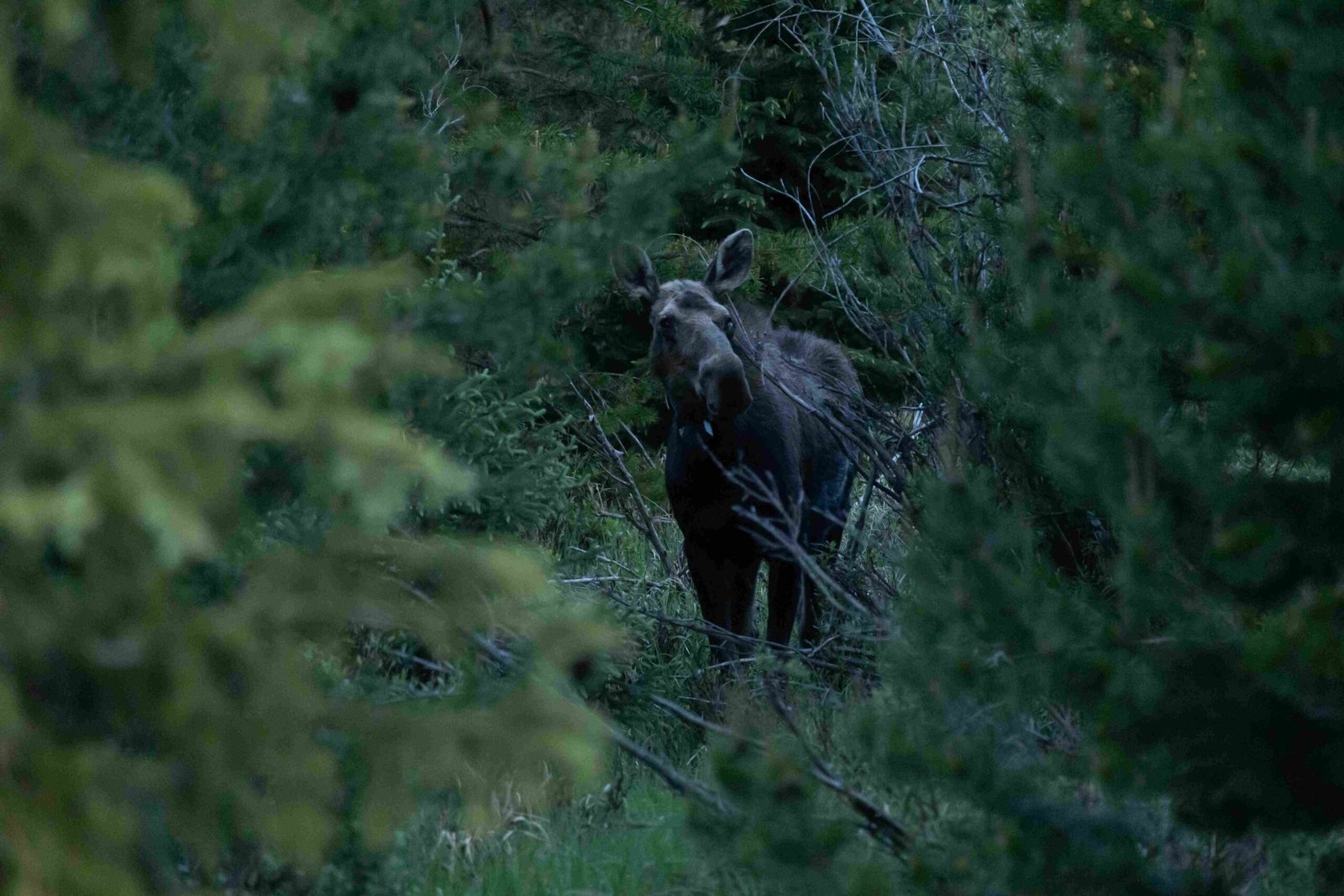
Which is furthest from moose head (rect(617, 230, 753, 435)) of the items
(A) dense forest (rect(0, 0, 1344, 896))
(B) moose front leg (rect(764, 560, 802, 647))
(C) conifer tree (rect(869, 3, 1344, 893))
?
(C) conifer tree (rect(869, 3, 1344, 893))

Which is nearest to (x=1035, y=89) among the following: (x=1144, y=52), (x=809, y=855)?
(x=1144, y=52)

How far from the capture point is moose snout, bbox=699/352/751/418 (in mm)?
7301

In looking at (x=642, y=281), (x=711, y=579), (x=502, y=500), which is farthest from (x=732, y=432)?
(x=502, y=500)

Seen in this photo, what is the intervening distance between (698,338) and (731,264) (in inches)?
49.2

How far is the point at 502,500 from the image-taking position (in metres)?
5.77

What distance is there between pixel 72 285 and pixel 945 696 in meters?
2.17

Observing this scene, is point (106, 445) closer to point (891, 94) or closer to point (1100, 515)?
point (1100, 515)

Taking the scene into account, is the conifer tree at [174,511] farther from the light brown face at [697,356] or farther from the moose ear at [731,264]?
the moose ear at [731,264]

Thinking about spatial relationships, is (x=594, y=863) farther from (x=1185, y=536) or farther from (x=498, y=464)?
(x=1185, y=536)

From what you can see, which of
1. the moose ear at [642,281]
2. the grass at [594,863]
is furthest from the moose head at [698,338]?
the grass at [594,863]

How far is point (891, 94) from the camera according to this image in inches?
470

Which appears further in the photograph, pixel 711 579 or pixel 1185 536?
pixel 711 579

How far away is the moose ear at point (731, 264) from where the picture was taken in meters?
8.55

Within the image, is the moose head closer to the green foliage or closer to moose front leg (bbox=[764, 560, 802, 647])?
the green foliage
